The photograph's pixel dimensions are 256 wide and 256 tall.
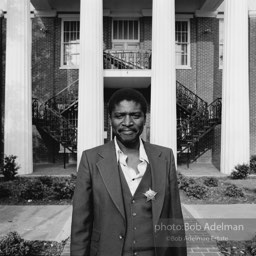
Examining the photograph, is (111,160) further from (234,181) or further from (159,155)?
(234,181)

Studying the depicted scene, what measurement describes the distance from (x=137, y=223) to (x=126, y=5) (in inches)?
585

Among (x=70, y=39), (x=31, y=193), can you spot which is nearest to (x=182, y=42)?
(x=70, y=39)

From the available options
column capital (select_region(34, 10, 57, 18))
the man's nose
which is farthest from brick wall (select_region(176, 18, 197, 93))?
the man's nose

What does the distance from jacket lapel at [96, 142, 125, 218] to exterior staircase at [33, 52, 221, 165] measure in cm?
1139

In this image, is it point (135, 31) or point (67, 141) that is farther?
point (135, 31)

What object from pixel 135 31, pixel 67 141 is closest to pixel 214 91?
pixel 135 31

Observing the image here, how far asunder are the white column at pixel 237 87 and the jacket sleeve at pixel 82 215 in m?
10.9

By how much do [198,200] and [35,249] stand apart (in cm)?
505

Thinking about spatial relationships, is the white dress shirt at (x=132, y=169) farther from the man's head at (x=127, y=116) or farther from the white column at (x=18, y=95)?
the white column at (x=18, y=95)

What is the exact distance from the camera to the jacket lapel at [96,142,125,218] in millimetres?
1960

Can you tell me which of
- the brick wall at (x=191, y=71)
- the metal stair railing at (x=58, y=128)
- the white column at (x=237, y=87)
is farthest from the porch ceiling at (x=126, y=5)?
the metal stair railing at (x=58, y=128)

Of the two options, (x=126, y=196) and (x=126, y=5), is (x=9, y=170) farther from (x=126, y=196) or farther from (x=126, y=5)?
(x=126, y=5)

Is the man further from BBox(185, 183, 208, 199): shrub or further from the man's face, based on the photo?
BBox(185, 183, 208, 199): shrub

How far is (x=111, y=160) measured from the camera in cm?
210
